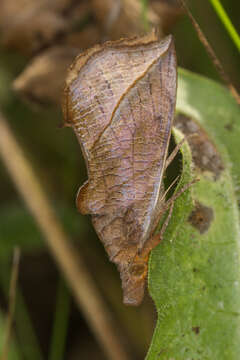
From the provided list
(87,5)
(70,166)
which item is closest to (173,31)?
(87,5)

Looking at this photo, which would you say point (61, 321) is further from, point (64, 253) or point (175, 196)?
point (175, 196)

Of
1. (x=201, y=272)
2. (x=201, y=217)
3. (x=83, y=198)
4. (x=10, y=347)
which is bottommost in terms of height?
(x=10, y=347)

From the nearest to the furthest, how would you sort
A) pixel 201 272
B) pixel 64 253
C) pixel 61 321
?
pixel 201 272 < pixel 64 253 < pixel 61 321

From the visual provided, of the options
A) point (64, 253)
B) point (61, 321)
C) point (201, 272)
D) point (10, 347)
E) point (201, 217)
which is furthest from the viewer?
point (61, 321)

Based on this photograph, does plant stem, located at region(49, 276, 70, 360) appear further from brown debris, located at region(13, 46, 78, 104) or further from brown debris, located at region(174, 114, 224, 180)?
brown debris, located at region(174, 114, 224, 180)

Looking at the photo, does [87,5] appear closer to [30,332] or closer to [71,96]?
[71,96]

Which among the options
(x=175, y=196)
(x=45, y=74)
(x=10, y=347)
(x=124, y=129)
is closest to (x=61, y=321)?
(x=10, y=347)

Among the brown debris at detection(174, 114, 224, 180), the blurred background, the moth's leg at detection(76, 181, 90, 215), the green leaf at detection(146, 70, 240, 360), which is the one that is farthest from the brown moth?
the blurred background

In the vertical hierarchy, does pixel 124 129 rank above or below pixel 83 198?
above
